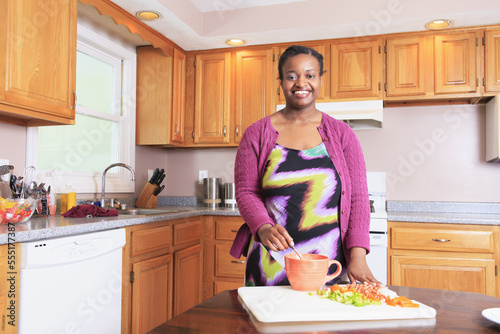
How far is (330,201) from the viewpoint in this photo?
1265mm

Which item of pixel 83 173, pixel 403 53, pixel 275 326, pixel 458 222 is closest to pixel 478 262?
pixel 458 222

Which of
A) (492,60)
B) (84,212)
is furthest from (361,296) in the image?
(492,60)

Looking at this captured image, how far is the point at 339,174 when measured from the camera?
1.28m

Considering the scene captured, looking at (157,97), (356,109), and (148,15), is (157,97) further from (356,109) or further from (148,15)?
(356,109)

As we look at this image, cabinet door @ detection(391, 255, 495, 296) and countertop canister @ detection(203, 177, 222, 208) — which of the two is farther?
countertop canister @ detection(203, 177, 222, 208)

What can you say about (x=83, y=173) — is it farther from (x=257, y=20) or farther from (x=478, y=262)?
(x=478, y=262)

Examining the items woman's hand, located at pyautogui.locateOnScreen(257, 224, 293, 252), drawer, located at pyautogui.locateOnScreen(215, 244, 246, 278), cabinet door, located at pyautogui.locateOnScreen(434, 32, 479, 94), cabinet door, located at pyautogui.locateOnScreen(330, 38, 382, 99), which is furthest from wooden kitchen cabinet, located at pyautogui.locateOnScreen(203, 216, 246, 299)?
woman's hand, located at pyautogui.locateOnScreen(257, 224, 293, 252)

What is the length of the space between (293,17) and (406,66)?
2.94 ft

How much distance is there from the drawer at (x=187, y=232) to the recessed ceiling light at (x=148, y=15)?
140cm

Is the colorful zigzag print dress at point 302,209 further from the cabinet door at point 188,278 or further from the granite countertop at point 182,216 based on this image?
the cabinet door at point 188,278

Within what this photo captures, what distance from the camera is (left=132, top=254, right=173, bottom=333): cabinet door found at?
2.43 metres

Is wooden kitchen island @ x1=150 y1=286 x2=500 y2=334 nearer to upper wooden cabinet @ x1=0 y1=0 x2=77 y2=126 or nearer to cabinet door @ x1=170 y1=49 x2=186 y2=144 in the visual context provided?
upper wooden cabinet @ x1=0 y1=0 x2=77 y2=126

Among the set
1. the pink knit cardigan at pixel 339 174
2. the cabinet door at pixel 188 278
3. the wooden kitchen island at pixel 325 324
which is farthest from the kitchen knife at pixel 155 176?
the wooden kitchen island at pixel 325 324

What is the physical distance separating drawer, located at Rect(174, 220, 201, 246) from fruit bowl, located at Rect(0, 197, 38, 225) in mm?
1056
